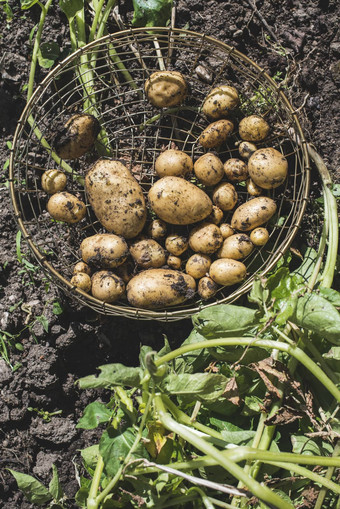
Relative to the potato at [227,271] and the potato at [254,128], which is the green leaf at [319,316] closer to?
the potato at [227,271]

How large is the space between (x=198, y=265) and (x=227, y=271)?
10 centimetres

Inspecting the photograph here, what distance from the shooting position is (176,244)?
1577mm

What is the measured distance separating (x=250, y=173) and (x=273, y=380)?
2.15 ft

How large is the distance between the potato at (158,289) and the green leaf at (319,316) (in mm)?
370

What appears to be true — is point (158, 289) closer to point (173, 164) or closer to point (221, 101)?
point (173, 164)

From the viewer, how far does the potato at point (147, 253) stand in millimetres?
1552

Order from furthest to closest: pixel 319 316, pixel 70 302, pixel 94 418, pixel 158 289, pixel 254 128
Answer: pixel 70 302
pixel 254 128
pixel 158 289
pixel 94 418
pixel 319 316

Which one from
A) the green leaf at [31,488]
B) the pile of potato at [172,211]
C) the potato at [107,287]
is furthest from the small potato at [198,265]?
the green leaf at [31,488]

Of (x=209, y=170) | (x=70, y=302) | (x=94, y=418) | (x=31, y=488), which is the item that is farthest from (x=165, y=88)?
(x=31, y=488)

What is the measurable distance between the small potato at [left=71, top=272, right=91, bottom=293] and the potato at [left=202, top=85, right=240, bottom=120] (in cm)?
69

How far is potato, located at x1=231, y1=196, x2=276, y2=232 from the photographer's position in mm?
1528

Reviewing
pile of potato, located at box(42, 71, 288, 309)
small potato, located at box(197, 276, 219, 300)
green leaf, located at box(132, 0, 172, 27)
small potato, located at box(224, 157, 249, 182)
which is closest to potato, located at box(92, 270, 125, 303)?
pile of potato, located at box(42, 71, 288, 309)

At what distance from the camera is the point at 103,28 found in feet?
5.43

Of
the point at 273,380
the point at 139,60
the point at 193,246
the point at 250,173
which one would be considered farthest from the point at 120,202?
the point at 273,380
